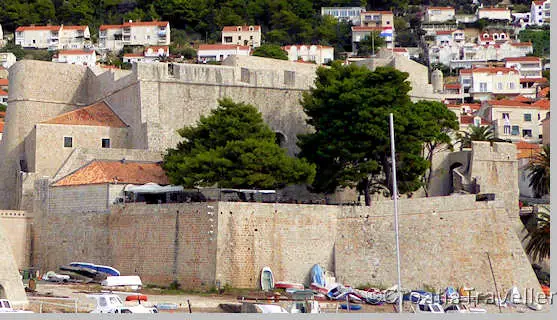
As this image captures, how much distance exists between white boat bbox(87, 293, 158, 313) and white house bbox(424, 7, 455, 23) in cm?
11048

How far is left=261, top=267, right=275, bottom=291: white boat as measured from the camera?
150 ft

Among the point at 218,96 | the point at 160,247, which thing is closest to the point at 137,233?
the point at 160,247

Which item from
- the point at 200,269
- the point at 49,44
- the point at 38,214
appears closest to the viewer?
the point at 200,269

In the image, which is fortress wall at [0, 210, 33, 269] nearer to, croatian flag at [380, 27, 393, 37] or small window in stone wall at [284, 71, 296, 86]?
small window in stone wall at [284, 71, 296, 86]

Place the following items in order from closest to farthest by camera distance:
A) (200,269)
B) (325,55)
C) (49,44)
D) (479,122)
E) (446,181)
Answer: (200,269) < (446,181) < (479,122) < (325,55) < (49,44)

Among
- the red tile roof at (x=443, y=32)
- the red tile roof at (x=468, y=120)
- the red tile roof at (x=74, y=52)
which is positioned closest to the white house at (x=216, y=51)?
the red tile roof at (x=74, y=52)

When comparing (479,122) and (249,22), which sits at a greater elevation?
(249,22)

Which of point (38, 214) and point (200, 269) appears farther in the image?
point (38, 214)

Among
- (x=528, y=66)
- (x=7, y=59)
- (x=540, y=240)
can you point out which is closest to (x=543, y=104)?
(x=528, y=66)

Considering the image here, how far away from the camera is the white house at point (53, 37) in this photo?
455 ft

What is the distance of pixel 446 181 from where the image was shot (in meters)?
54.6

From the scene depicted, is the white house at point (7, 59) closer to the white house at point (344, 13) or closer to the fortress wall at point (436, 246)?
the white house at point (344, 13)

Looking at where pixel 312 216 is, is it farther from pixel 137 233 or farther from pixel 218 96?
pixel 218 96

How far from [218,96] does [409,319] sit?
1763 centimetres
